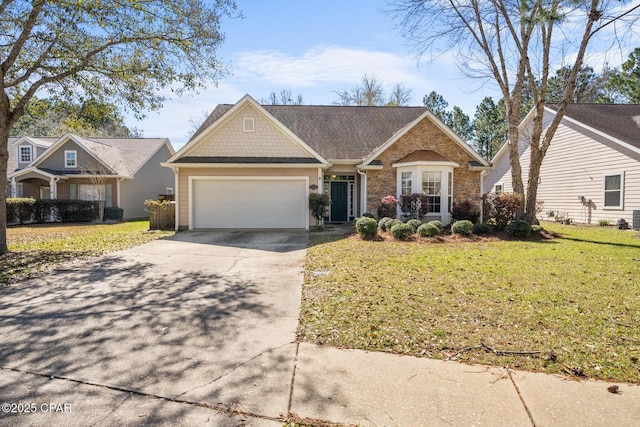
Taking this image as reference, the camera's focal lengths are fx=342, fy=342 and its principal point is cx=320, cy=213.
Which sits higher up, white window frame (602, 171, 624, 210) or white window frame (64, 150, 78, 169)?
white window frame (64, 150, 78, 169)

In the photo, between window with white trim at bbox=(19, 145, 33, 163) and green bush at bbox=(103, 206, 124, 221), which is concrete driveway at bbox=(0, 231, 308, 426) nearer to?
green bush at bbox=(103, 206, 124, 221)

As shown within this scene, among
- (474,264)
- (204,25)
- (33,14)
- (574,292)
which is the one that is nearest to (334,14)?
(204,25)

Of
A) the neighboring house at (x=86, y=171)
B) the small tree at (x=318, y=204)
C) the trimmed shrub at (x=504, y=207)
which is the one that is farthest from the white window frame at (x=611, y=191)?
the neighboring house at (x=86, y=171)

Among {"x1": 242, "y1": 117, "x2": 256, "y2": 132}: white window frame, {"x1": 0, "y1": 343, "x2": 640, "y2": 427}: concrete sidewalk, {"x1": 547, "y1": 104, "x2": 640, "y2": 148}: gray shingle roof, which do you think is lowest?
{"x1": 0, "y1": 343, "x2": 640, "y2": 427}: concrete sidewalk

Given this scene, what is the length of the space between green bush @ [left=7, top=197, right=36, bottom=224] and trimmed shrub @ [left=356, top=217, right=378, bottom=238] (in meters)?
18.3

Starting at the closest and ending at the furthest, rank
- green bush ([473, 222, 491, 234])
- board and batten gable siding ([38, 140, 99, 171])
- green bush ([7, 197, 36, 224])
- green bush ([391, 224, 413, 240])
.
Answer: green bush ([391, 224, 413, 240])
green bush ([473, 222, 491, 234])
green bush ([7, 197, 36, 224])
board and batten gable siding ([38, 140, 99, 171])

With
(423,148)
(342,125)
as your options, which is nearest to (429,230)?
(423,148)

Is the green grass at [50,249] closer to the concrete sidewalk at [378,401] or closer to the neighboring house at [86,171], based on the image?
the concrete sidewalk at [378,401]

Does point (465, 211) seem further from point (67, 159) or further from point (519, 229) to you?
point (67, 159)

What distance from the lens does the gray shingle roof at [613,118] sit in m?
15.4

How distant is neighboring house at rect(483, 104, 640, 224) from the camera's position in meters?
14.4

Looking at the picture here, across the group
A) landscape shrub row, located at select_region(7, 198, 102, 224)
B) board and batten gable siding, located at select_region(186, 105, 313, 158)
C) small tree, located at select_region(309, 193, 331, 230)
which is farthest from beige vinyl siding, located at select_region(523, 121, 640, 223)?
landscape shrub row, located at select_region(7, 198, 102, 224)

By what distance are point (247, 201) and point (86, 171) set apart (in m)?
13.6

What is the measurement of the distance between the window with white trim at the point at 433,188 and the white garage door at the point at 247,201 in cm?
507
